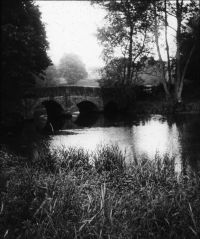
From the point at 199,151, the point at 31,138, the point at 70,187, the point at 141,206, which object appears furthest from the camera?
the point at 31,138

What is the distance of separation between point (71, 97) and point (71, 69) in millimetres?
56596

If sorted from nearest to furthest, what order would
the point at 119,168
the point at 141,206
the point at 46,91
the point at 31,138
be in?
1. the point at 141,206
2. the point at 119,168
3. the point at 31,138
4. the point at 46,91

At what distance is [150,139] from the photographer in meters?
17.1

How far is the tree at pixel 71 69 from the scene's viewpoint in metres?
88.1

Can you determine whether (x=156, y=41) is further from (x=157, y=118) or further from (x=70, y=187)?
(x=70, y=187)

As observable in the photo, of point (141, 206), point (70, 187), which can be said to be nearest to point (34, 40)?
point (70, 187)

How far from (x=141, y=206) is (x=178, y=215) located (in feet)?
2.05

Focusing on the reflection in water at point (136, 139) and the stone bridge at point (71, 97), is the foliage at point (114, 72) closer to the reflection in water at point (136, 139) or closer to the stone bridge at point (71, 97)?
the stone bridge at point (71, 97)

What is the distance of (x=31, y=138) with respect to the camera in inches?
758

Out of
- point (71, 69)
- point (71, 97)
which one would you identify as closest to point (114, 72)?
point (71, 97)

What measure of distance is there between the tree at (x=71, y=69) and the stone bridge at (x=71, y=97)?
51.8 meters

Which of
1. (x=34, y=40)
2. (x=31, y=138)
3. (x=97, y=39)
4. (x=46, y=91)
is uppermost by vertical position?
(x=97, y=39)

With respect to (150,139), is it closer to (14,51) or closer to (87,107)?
(14,51)

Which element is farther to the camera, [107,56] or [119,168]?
[107,56]
